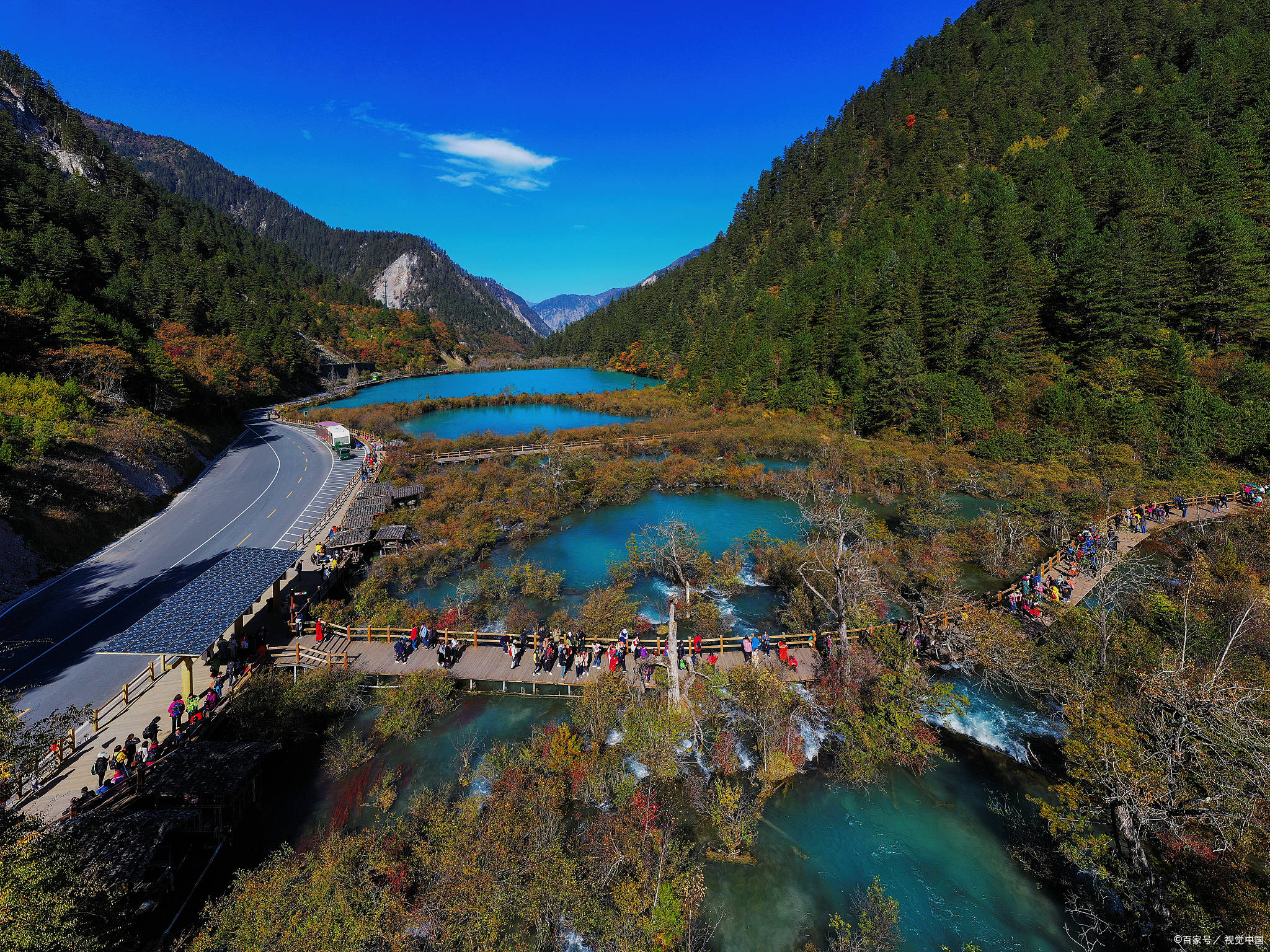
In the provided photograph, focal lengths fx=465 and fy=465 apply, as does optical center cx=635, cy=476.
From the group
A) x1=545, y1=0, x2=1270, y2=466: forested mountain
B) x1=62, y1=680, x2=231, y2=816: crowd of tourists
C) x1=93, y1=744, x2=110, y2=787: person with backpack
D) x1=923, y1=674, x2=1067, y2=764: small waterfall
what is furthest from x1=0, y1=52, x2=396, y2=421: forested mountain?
x1=545, y1=0, x2=1270, y2=466: forested mountain

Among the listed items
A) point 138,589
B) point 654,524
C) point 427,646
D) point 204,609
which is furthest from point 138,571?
point 654,524

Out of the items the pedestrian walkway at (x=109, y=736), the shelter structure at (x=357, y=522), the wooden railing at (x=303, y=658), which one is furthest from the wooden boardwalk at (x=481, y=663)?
the shelter structure at (x=357, y=522)

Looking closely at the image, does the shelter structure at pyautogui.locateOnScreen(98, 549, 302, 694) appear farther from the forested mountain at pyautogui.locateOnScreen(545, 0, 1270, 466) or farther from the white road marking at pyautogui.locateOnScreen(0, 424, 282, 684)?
the forested mountain at pyautogui.locateOnScreen(545, 0, 1270, 466)

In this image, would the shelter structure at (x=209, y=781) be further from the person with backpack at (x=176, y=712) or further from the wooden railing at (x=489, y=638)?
the wooden railing at (x=489, y=638)

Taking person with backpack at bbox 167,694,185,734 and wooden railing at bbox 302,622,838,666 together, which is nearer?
person with backpack at bbox 167,694,185,734

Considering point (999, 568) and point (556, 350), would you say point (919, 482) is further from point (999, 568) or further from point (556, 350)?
point (556, 350)

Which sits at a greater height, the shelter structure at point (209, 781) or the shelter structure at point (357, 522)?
the shelter structure at point (357, 522)

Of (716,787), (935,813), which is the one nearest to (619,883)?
(716,787)
